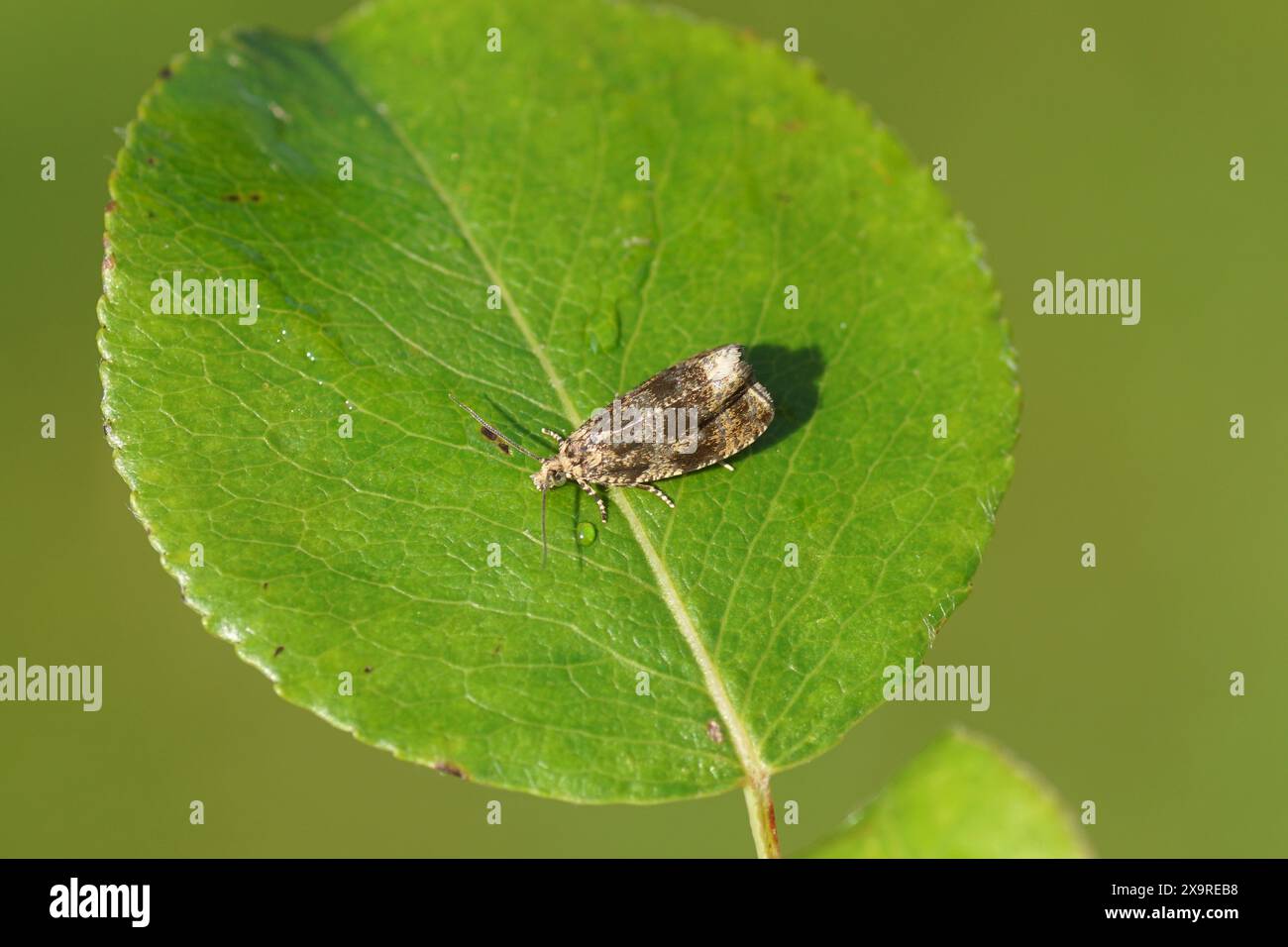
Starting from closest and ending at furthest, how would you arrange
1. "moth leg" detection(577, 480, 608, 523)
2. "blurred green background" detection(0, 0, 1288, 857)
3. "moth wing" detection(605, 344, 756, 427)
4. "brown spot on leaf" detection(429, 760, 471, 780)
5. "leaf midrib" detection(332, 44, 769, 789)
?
"brown spot on leaf" detection(429, 760, 471, 780)
"leaf midrib" detection(332, 44, 769, 789)
"moth leg" detection(577, 480, 608, 523)
"moth wing" detection(605, 344, 756, 427)
"blurred green background" detection(0, 0, 1288, 857)

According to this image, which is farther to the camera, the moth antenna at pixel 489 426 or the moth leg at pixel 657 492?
the moth leg at pixel 657 492

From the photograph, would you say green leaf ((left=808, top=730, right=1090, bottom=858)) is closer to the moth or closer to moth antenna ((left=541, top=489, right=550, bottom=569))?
moth antenna ((left=541, top=489, right=550, bottom=569))

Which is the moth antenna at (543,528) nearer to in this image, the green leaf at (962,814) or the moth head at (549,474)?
the moth head at (549,474)

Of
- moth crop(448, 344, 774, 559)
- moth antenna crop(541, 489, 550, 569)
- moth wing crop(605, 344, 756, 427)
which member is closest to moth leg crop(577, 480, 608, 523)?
moth crop(448, 344, 774, 559)

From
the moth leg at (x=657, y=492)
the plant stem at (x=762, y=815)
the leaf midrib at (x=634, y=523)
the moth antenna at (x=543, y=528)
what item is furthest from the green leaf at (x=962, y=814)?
the moth leg at (x=657, y=492)

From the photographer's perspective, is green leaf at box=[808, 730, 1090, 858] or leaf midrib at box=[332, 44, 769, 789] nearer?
green leaf at box=[808, 730, 1090, 858]

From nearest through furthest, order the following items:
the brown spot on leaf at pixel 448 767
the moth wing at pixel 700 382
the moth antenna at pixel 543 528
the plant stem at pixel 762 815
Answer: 1. the plant stem at pixel 762 815
2. the brown spot on leaf at pixel 448 767
3. the moth antenna at pixel 543 528
4. the moth wing at pixel 700 382
